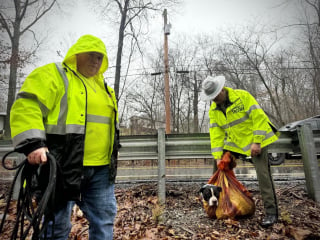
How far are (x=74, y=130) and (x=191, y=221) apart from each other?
6.58 feet

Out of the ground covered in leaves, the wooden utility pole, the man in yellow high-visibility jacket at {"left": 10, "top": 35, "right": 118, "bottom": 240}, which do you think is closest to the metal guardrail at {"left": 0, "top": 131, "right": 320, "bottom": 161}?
the ground covered in leaves

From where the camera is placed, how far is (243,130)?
9.46 ft

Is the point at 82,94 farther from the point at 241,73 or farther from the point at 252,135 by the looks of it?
the point at 241,73

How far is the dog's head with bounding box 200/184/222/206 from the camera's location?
265 centimetres

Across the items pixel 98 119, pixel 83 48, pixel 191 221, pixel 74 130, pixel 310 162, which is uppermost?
pixel 83 48

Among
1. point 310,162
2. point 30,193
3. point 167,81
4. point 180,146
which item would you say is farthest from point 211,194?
point 167,81

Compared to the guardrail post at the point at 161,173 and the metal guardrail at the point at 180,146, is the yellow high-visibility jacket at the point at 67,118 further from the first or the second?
the metal guardrail at the point at 180,146

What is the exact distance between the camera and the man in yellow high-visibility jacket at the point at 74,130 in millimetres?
1351

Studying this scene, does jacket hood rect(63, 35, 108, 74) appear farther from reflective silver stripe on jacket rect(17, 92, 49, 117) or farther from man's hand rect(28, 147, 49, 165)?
man's hand rect(28, 147, 49, 165)

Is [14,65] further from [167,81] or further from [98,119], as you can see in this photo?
[98,119]

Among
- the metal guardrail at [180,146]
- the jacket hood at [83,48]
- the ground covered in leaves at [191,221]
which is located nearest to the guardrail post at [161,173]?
the ground covered in leaves at [191,221]

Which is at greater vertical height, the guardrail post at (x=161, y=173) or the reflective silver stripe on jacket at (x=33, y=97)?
the reflective silver stripe on jacket at (x=33, y=97)

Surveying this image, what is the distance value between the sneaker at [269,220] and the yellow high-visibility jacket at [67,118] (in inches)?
82.2

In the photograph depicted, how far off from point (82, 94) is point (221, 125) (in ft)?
7.19
